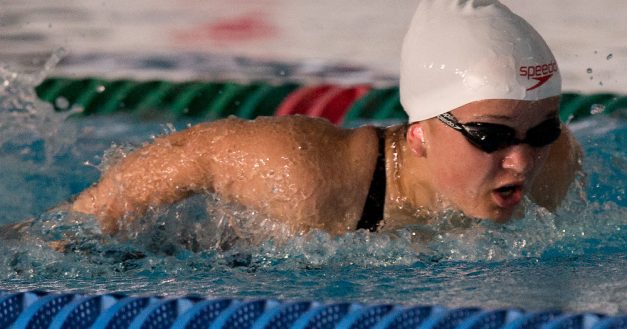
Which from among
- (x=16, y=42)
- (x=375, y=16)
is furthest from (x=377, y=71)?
(x=16, y=42)

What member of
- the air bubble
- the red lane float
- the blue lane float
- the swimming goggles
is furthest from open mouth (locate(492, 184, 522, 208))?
the air bubble

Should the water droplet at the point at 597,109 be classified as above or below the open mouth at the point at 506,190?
below

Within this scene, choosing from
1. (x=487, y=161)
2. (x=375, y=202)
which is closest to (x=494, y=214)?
(x=487, y=161)

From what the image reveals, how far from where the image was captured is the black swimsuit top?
2.64m

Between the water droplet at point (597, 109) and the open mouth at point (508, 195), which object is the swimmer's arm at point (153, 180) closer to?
the open mouth at point (508, 195)

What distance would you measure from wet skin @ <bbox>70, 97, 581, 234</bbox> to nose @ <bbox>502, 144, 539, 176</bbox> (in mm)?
16

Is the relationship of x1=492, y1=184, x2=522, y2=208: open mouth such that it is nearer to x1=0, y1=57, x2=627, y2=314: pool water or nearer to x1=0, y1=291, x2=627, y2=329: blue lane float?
x1=0, y1=57, x2=627, y2=314: pool water

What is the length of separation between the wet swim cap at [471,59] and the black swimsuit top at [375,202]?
0.15 m

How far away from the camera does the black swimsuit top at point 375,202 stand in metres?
2.64

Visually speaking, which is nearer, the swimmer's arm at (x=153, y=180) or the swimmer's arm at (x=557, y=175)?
the swimmer's arm at (x=153, y=180)

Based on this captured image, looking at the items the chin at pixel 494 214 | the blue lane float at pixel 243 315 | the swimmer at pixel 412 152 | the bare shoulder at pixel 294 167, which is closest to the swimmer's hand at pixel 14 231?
the swimmer at pixel 412 152

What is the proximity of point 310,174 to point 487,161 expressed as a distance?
404 millimetres

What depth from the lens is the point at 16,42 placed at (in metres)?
5.12

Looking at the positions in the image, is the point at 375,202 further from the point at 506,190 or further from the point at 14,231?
the point at 14,231
